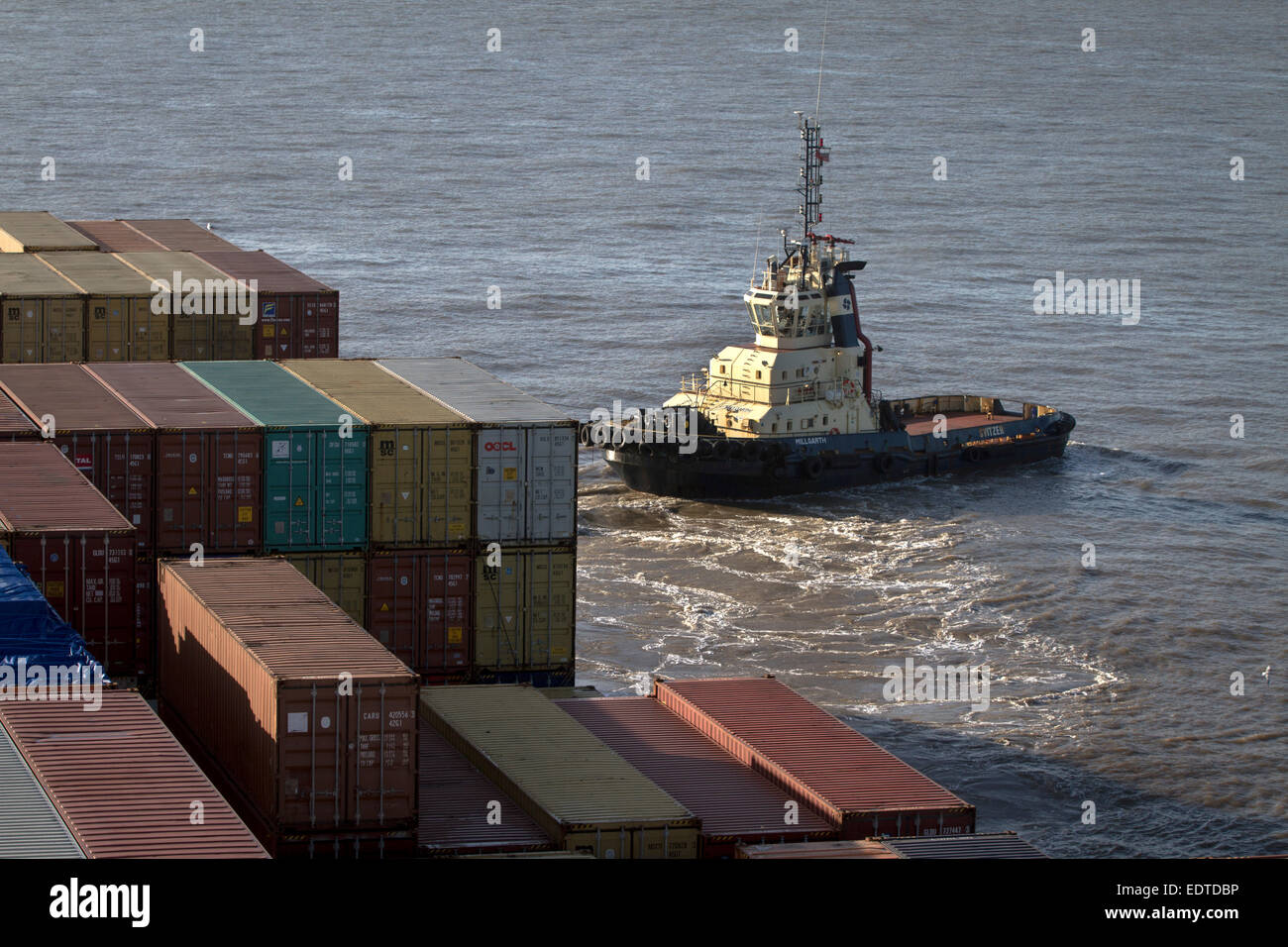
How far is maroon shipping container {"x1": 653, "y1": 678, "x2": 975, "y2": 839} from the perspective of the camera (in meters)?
26.8

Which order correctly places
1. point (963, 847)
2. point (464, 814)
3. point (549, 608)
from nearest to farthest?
point (963, 847)
point (464, 814)
point (549, 608)

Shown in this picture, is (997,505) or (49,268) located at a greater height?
(49,268)

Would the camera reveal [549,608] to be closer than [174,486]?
No

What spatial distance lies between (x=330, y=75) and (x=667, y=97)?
32.7 metres

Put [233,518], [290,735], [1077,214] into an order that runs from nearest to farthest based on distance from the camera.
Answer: [290,735]
[233,518]
[1077,214]

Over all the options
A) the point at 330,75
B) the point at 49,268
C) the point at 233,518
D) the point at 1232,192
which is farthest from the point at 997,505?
the point at 330,75

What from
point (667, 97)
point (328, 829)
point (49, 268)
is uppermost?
point (667, 97)

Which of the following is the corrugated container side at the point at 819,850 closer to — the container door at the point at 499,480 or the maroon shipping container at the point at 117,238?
the container door at the point at 499,480

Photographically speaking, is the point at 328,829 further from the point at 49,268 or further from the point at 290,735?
the point at 49,268

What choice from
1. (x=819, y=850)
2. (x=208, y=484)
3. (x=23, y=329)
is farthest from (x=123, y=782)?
(x=23, y=329)

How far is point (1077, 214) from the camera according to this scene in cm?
11894

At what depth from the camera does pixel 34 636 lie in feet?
76.1

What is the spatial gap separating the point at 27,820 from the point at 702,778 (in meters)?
12.6

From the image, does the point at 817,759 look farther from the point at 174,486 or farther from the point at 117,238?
the point at 117,238
